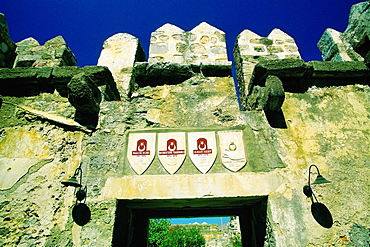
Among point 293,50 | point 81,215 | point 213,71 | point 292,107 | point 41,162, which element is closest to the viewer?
point 81,215

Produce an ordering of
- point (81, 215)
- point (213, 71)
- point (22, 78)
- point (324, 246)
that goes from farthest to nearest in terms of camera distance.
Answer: point (213, 71) → point (22, 78) → point (81, 215) → point (324, 246)

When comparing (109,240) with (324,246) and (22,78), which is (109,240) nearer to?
(324,246)

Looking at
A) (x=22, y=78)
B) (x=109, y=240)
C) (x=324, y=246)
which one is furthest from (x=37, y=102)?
(x=324, y=246)

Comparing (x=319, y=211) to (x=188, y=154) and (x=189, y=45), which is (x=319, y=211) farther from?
(x=189, y=45)

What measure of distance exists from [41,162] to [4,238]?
2.64ft

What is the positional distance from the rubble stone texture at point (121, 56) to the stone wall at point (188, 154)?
624 millimetres

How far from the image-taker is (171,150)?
2738mm

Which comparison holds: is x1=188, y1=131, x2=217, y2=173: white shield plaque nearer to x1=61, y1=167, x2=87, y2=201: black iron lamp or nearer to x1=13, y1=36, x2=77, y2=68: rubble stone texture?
x1=61, y1=167, x2=87, y2=201: black iron lamp

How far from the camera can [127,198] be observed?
2488 millimetres

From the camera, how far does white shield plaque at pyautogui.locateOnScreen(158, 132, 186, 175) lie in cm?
265

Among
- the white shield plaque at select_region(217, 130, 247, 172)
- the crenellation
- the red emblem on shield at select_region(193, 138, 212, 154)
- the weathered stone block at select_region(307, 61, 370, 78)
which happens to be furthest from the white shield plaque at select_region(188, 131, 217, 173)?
the weathered stone block at select_region(307, 61, 370, 78)

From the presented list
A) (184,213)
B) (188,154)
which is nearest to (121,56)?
(188,154)

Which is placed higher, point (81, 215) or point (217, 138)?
point (217, 138)

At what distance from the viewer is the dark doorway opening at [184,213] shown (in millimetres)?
2580
